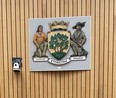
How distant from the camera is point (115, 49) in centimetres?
213

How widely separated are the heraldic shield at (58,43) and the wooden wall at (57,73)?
0.67ft

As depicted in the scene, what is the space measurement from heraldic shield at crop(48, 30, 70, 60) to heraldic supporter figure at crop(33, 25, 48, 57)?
0.18ft

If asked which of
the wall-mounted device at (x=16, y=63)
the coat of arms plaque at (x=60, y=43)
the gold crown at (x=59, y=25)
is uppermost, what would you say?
the gold crown at (x=59, y=25)

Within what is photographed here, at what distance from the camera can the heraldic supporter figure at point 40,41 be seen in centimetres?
216

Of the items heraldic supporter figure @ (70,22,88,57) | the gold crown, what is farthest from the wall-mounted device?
heraldic supporter figure @ (70,22,88,57)

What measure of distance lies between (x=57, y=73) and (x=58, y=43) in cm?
34

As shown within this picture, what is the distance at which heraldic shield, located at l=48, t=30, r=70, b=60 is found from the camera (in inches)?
84.4

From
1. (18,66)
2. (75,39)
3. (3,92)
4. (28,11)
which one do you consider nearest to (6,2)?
(28,11)

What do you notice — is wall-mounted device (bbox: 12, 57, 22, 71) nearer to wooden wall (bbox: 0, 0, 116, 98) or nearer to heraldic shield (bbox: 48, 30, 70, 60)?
wooden wall (bbox: 0, 0, 116, 98)

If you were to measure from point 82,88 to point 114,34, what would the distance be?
70 cm

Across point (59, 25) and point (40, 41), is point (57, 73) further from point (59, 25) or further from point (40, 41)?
point (59, 25)

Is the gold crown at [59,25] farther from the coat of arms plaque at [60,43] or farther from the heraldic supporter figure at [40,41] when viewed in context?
the heraldic supporter figure at [40,41]

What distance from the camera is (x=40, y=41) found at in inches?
85.3

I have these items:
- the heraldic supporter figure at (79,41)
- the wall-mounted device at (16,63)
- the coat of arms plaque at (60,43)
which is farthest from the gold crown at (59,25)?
the wall-mounted device at (16,63)
